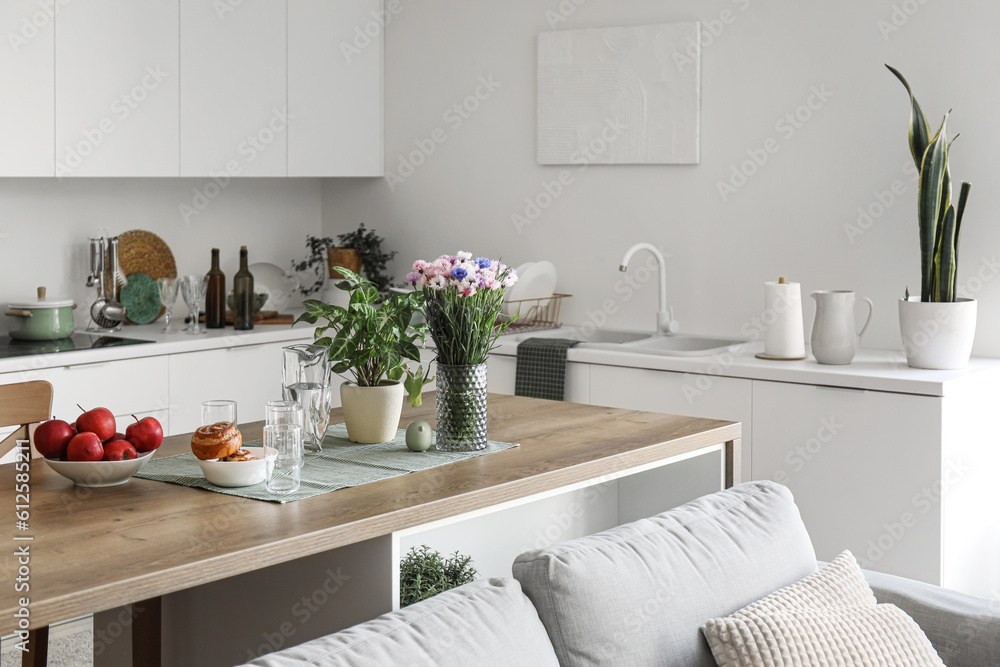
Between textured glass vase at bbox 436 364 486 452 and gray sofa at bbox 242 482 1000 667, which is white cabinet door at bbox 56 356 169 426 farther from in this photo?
gray sofa at bbox 242 482 1000 667

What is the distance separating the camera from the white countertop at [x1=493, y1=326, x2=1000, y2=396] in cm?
293

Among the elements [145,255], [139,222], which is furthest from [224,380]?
[139,222]

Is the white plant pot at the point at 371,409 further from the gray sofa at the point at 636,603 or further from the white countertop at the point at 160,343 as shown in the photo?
the white countertop at the point at 160,343

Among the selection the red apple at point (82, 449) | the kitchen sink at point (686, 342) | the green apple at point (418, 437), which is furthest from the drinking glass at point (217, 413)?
the kitchen sink at point (686, 342)

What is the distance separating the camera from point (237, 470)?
1.74m

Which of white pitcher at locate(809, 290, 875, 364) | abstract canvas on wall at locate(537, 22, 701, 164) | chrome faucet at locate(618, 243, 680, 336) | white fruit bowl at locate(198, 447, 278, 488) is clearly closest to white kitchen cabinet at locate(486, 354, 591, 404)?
chrome faucet at locate(618, 243, 680, 336)

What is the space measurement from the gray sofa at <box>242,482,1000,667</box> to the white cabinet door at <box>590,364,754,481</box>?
116 centimetres

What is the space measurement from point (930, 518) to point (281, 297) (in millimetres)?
2913

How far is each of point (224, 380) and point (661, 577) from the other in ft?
8.39

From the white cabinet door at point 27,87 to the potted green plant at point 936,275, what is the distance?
8.95 feet

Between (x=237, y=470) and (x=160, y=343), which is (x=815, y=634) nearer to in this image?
(x=237, y=470)

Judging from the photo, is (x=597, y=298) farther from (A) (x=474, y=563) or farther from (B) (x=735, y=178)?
(A) (x=474, y=563)

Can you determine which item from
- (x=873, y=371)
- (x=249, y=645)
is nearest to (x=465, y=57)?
(x=873, y=371)

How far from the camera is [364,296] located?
205 cm
